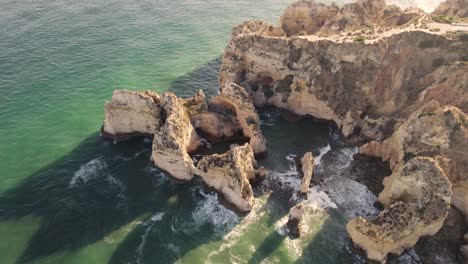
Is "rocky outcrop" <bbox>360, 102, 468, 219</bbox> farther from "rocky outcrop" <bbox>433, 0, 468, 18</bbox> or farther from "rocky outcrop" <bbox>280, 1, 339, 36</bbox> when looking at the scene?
"rocky outcrop" <bbox>280, 1, 339, 36</bbox>

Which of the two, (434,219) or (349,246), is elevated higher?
(434,219)

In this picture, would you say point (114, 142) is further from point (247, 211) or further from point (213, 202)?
point (247, 211)

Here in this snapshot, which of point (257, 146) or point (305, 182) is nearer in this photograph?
point (305, 182)

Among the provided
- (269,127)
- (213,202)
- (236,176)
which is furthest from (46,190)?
(269,127)

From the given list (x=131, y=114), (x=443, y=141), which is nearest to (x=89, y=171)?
(x=131, y=114)

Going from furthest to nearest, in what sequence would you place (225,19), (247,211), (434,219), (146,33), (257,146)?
(225,19), (146,33), (257,146), (247,211), (434,219)

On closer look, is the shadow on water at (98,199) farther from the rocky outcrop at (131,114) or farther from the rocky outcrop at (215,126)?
the rocky outcrop at (215,126)

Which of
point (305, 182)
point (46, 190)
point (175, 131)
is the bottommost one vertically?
point (46, 190)

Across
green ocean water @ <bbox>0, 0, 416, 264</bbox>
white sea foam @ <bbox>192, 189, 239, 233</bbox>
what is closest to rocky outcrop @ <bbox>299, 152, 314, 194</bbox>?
green ocean water @ <bbox>0, 0, 416, 264</bbox>
